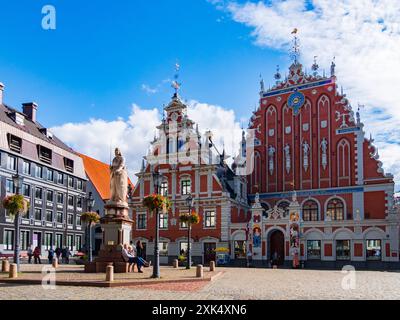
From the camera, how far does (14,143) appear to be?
46.1 m

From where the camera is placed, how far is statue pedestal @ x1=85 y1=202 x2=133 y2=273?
77.0 feet

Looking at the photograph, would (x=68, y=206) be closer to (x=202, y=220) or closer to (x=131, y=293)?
(x=202, y=220)

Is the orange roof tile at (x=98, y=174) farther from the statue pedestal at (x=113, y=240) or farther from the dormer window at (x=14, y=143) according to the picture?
the statue pedestal at (x=113, y=240)

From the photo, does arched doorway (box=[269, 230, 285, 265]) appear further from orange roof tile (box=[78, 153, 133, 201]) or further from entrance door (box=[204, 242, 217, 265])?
orange roof tile (box=[78, 153, 133, 201])

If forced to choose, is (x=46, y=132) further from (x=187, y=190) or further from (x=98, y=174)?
(x=187, y=190)

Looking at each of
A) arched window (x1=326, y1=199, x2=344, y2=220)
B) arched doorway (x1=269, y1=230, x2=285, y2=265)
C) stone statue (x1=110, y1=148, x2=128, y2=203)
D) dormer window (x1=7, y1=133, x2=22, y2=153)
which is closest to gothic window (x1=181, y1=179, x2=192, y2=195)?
arched doorway (x1=269, y1=230, x2=285, y2=265)

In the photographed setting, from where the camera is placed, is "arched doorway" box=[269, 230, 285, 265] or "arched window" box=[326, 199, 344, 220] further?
"arched window" box=[326, 199, 344, 220]

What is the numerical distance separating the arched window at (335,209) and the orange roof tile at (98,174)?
1219 inches

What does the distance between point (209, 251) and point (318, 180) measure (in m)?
12.7

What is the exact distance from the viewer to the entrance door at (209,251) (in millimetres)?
44781

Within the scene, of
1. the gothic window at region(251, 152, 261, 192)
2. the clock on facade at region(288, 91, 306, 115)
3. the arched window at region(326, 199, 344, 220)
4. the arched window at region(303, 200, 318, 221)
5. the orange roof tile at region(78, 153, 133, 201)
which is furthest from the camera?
the orange roof tile at region(78, 153, 133, 201)

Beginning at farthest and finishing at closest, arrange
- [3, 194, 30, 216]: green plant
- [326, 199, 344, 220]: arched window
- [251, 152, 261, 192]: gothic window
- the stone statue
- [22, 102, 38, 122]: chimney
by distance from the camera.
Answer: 1. [22, 102, 38, 122]: chimney
2. [251, 152, 261, 192]: gothic window
3. [326, 199, 344, 220]: arched window
4. [3, 194, 30, 216]: green plant
5. the stone statue

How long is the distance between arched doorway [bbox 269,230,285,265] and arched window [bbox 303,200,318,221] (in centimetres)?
380

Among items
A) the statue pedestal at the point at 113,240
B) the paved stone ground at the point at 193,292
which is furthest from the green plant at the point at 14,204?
the paved stone ground at the point at 193,292
